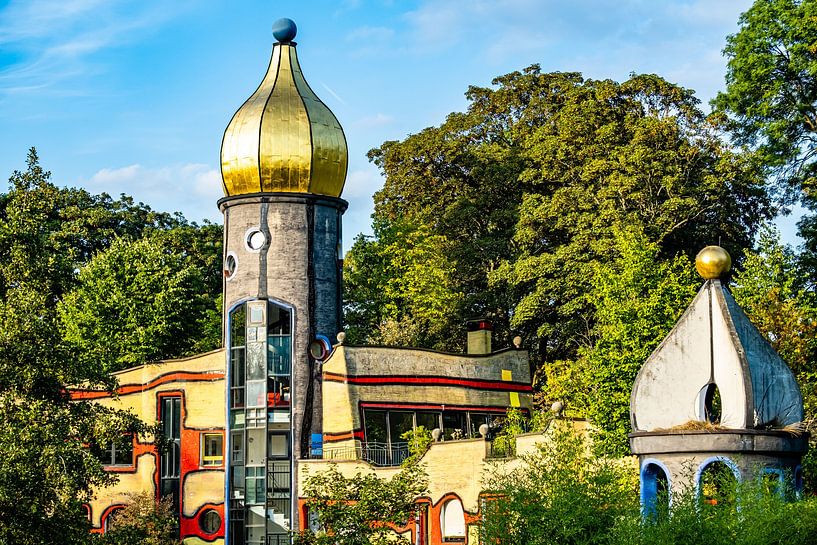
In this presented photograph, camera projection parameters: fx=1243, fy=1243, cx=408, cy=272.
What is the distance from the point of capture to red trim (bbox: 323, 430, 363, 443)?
29688mm

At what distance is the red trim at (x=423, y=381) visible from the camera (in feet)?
98.8

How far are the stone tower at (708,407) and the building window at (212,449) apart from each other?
15.8 metres

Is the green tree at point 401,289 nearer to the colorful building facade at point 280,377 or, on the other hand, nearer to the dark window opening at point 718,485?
the colorful building facade at point 280,377

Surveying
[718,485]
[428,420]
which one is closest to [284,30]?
[428,420]

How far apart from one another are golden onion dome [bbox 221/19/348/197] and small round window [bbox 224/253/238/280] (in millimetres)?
1680

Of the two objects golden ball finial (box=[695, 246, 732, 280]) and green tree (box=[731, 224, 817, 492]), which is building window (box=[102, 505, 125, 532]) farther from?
golden ball finial (box=[695, 246, 732, 280])

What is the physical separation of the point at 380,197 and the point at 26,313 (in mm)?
21710

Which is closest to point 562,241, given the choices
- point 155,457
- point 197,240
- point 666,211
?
point 666,211

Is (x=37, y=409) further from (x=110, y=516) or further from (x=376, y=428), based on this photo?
(x=110, y=516)

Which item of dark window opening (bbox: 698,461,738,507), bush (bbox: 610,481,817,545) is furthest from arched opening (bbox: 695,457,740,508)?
bush (bbox: 610,481,817,545)

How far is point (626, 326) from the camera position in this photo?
25.7 metres

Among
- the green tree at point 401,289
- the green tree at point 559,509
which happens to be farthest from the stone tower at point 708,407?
the green tree at point 401,289

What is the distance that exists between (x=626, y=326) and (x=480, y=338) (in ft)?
26.4

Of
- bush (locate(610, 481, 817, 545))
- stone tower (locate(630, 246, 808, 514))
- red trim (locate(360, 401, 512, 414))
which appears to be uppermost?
red trim (locate(360, 401, 512, 414))
